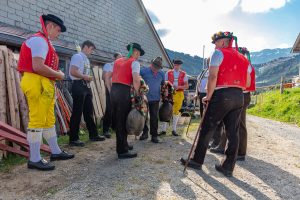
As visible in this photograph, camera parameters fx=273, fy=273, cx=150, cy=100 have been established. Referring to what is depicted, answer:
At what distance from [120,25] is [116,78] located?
29.3 ft

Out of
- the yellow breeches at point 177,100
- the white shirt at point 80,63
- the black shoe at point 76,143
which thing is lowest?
the black shoe at point 76,143

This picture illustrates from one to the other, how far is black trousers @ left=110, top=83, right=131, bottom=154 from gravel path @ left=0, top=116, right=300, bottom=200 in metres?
0.37

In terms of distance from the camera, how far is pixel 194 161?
431 centimetres

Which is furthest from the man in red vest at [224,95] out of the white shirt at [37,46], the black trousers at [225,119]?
the white shirt at [37,46]

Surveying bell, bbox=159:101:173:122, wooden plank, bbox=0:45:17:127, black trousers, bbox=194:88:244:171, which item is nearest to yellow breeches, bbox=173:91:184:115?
bell, bbox=159:101:173:122

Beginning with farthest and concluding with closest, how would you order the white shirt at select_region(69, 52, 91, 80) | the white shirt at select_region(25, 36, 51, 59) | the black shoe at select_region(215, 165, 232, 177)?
1. the white shirt at select_region(69, 52, 91, 80)
2. the black shoe at select_region(215, 165, 232, 177)
3. the white shirt at select_region(25, 36, 51, 59)

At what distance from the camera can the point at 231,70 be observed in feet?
Result: 13.4

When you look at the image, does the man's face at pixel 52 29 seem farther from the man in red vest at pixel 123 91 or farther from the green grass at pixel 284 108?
the green grass at pixel 284 108

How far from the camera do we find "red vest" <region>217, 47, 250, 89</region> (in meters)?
4.08

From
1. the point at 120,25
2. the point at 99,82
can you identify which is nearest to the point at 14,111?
the point at 99,82

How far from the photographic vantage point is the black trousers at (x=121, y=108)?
4.92 m

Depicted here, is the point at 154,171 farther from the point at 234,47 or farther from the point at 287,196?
the point at 234,47

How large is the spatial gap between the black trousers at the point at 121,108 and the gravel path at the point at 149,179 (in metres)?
0.37

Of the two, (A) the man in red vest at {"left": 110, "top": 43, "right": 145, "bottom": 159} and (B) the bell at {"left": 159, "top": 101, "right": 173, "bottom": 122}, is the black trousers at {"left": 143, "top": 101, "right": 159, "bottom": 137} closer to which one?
(B) the bell at {"left": 159, "top": 101, "right": 173, "bottom": 122}
